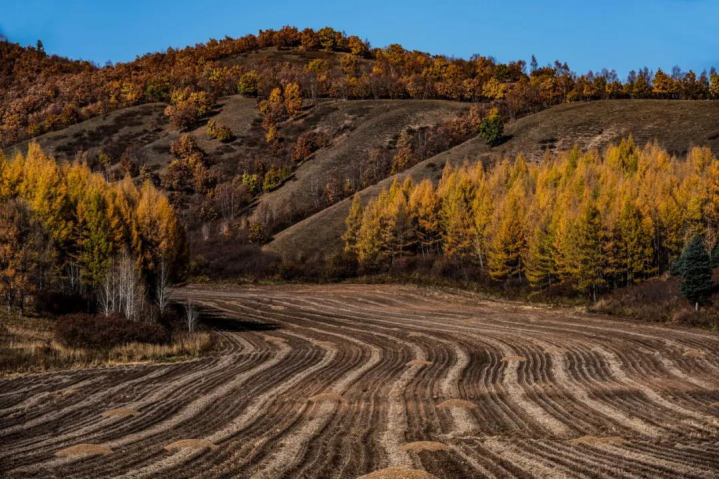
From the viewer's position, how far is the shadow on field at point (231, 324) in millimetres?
46997

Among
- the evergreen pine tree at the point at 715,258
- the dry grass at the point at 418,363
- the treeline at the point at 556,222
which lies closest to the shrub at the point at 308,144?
the treeline at the point at 556,222

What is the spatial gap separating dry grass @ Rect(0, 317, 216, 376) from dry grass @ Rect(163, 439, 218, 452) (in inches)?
604

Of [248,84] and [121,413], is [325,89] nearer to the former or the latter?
[248,84]

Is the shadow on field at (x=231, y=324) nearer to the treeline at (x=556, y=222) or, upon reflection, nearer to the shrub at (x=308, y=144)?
the treeline at (x=556, y=222)

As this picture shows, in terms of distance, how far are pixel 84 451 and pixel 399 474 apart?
8.48 metres

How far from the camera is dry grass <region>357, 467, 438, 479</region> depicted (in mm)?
12734

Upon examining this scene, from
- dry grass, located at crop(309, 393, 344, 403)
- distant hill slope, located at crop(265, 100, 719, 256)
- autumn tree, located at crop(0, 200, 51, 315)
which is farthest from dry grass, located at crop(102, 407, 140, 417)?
distant hill slope, located at crop(265, 100, 719, 256)

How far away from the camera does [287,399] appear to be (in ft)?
73.9

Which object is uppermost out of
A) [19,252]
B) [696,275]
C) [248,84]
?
[248,84]

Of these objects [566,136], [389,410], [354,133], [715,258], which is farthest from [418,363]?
[354,133]

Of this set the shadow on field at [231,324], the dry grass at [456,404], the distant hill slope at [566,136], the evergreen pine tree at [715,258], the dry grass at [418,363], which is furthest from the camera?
the distant hill slope at [566,136]

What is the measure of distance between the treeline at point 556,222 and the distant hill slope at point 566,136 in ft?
30.3

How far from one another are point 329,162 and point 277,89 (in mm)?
50523

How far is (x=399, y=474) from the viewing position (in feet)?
42.3
